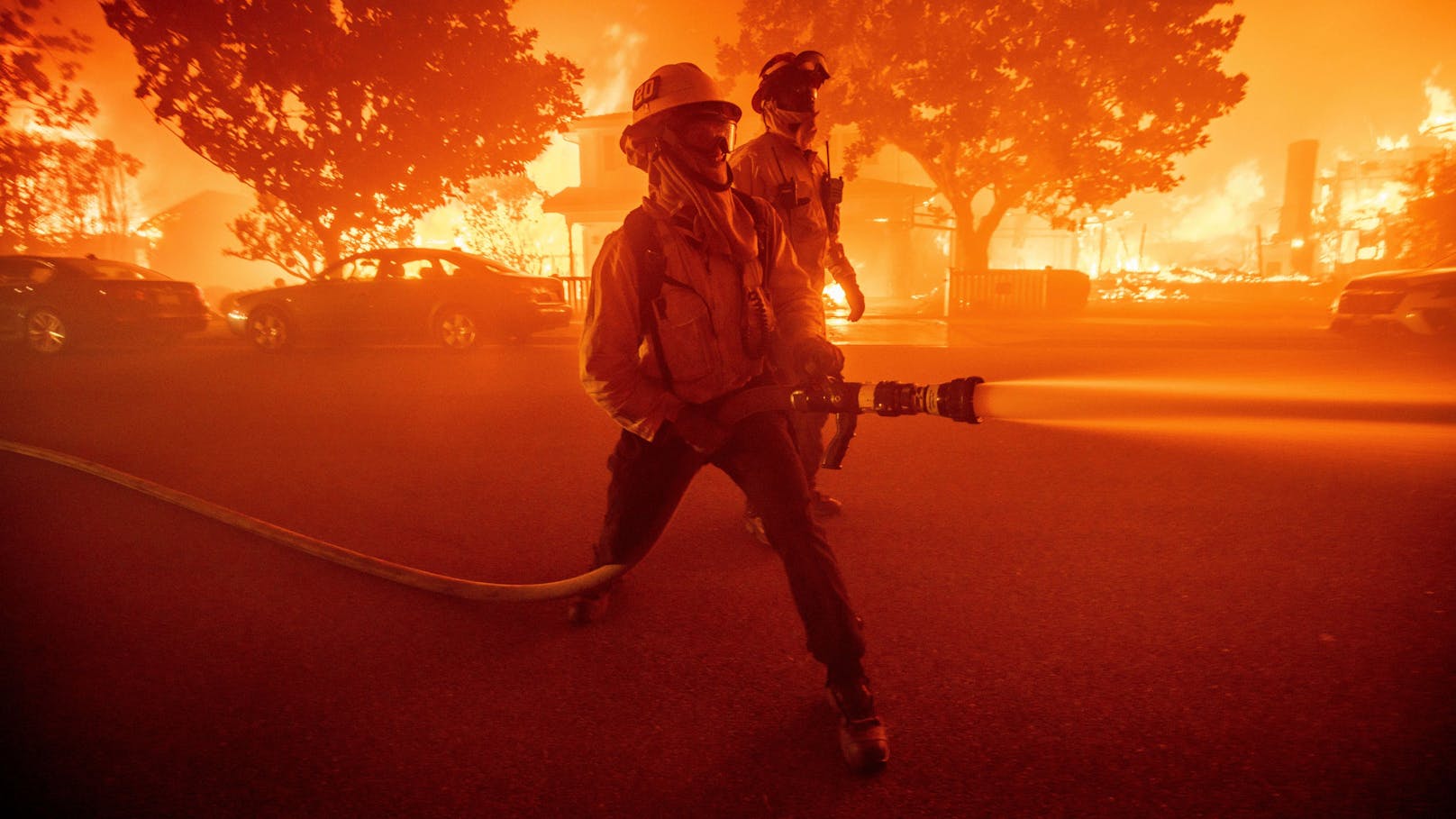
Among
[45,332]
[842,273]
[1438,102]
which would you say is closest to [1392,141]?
[1438,102]

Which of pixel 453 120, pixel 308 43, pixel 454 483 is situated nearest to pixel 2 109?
pixel 308 43

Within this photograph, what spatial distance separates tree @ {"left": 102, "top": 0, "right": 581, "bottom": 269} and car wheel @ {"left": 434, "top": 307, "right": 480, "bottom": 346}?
8.35m

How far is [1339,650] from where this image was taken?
2793mm

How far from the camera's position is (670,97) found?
242 cm

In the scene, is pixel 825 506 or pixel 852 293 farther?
pixel 825 506

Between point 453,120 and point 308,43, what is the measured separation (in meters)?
3.35

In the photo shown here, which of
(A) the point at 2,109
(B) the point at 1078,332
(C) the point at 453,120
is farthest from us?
(A) the point at 2,109

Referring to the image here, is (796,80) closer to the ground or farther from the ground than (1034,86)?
closer to the ground

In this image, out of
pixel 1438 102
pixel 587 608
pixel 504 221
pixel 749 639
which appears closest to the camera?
pixel 749 639

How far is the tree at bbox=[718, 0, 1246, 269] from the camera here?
20.5m

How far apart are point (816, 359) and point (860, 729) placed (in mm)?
1102

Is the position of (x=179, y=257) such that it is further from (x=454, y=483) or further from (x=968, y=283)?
(x=454, y=483)

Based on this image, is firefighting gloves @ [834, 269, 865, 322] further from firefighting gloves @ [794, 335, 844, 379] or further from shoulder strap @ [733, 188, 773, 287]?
firefighting gloves @ [794, 335, 844, 379]

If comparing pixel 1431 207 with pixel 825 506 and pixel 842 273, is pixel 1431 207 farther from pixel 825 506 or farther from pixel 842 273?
pixel 842 273
